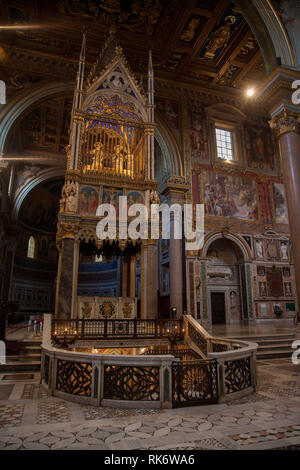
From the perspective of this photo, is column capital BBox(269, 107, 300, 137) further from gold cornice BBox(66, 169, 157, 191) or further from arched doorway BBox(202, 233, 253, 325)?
arched doorway BBox(202, 233, 253, 325)

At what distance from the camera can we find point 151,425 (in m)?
3.95

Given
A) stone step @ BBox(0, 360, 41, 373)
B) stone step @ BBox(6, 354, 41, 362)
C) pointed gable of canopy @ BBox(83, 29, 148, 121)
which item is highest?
pointed gable of canopy @ BBox(83, 29, 148, 121)

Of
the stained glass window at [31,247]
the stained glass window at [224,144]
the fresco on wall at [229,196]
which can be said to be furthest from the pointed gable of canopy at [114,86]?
the stained glass window at [31,247]

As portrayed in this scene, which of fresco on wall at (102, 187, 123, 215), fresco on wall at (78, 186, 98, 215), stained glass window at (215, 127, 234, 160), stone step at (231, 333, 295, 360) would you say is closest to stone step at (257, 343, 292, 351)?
stone step at (231, 333, 295, 360)

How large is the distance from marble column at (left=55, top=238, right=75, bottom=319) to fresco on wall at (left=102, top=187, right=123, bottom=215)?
2.07 metres

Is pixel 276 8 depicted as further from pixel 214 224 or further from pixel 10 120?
pixel 10 120

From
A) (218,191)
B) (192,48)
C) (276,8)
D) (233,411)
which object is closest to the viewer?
(233,411)

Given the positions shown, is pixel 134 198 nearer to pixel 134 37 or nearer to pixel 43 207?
pixel 134 37

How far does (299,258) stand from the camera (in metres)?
9.20

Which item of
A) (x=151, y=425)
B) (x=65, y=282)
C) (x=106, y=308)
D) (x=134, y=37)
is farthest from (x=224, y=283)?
(x=151, y=425)

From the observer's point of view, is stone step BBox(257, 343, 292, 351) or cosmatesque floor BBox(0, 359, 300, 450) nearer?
cosmatesque floor BBox(0, 359, 300, 450)

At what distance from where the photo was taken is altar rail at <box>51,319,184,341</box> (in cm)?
934

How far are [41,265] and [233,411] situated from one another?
2765 centimetres
